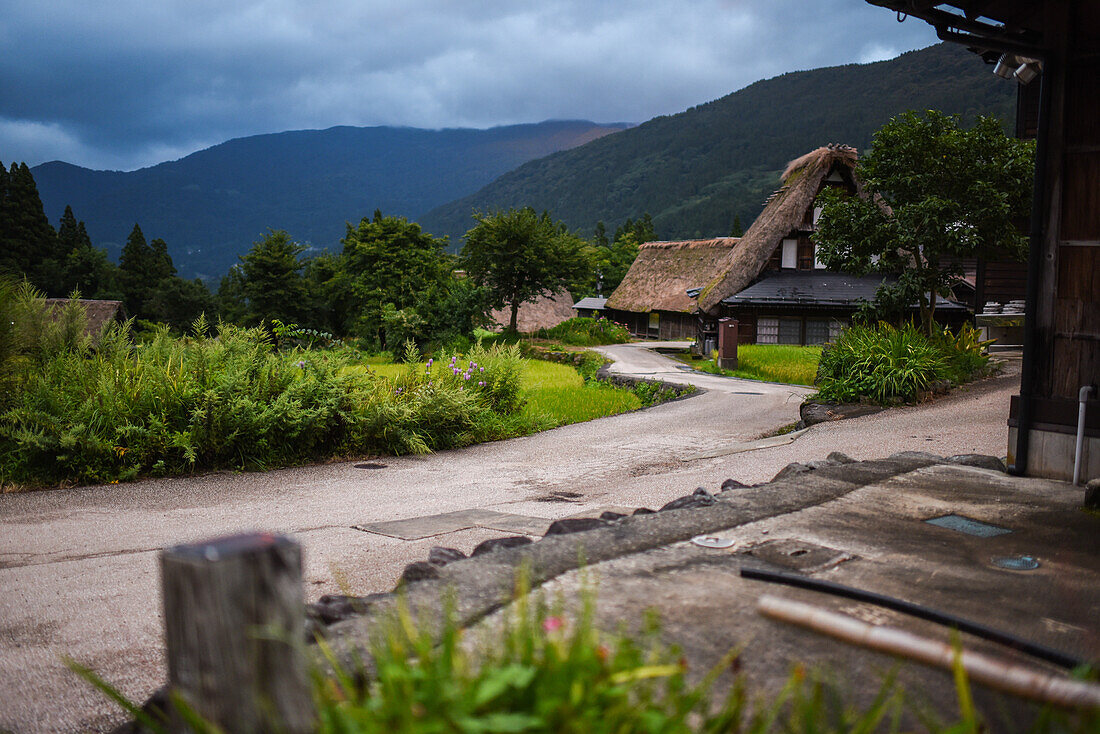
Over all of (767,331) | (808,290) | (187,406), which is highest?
(808,290)

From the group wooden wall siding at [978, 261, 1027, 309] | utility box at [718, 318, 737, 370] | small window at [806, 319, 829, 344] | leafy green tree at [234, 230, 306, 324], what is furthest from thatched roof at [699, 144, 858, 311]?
leafy green tree at [234, 230, 306, 324]

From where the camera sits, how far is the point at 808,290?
1012 inches

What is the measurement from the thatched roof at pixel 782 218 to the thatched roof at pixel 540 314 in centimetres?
1404

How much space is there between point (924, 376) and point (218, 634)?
38.1ft

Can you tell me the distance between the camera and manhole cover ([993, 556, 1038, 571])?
3.37 m

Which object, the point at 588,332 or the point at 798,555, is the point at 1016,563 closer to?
the point at 798,555

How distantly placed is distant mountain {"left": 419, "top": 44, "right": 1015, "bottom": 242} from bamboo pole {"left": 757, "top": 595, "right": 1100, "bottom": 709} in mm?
102916

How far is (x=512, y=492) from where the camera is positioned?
699 centimetres

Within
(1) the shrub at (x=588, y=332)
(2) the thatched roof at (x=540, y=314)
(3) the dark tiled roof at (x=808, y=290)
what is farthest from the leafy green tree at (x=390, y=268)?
(3) the dark tiled roof at (x=808, y=290)

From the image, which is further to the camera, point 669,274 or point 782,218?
point 669,274

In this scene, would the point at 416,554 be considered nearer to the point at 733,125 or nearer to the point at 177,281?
the point at 177,281

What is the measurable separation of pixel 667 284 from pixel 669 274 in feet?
1.99

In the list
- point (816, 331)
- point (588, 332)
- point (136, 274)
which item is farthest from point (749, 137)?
point (816, 331)

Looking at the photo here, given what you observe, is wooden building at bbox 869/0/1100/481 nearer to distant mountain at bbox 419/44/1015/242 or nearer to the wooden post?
the wooden post
